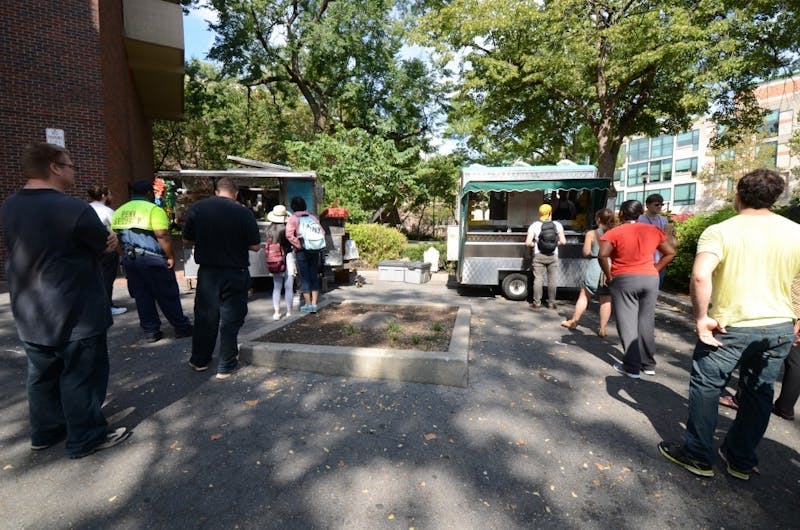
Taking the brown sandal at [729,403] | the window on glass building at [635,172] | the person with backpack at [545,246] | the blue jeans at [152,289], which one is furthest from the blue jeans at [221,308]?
the window on glass building at [635,172]

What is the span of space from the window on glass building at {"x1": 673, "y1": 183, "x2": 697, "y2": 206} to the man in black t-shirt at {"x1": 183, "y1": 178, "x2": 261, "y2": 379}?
55.1 meters

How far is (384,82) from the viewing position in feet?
69.6

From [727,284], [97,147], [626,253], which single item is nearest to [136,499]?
[727,284]

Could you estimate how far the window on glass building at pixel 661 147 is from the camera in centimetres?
5000

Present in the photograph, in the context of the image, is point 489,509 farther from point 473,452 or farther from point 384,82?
point 384,82

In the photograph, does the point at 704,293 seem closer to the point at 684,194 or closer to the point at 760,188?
the point at 760,188

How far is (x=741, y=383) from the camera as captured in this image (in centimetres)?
267

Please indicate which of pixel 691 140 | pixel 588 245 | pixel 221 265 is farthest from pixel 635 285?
pixel 691 140

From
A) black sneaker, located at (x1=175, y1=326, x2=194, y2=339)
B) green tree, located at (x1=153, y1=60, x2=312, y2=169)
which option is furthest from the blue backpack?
green tree, located at (x1=153, y1=60, x2=312, y2=169)

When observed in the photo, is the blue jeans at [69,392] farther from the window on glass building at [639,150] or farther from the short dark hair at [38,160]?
the window on glass building at [639,150]

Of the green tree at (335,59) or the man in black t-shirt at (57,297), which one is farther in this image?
the green tree at (335,59)

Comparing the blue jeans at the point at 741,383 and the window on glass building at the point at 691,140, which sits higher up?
the window on glass building at the point at 691,140

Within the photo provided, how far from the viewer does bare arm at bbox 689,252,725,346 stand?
7.81ft

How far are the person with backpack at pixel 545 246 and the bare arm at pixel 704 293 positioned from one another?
4.52m
